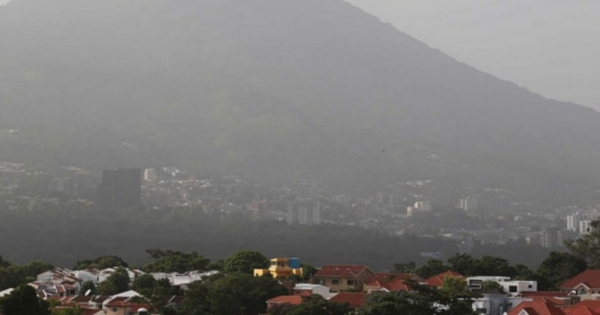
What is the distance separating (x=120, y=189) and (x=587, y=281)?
11038 centimetres

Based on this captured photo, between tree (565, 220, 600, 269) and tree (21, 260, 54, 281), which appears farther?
tree (21, 260, 54, 281)

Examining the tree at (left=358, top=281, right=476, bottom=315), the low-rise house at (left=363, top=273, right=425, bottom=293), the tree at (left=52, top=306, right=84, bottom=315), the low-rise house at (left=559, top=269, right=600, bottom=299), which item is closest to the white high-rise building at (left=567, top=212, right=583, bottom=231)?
the low-rise house at (left=363, top=273, right=425, bottom=293)

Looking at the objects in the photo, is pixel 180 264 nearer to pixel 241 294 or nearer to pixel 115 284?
pixel 115 284

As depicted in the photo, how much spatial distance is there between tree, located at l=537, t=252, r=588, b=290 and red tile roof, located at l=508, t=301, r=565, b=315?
74.6 feet

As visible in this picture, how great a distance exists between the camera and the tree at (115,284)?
225 feet

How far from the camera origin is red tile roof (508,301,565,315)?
45.9 meters

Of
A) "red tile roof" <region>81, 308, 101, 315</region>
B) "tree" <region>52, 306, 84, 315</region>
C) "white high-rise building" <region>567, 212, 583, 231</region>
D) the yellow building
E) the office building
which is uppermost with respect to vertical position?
"white high-rise building" <region>567, 212, 583, 231</region>

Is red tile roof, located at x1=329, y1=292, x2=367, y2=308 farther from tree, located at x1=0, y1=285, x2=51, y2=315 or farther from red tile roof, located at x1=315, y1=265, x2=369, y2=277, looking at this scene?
tree, located at x1=0, y1=285, x2=51, y2=315

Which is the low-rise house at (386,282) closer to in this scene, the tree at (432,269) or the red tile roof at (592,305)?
the tree at (432,269)

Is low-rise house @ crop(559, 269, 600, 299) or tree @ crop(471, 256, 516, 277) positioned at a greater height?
tree @ crop(471, 256, 516, 277)

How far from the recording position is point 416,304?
4484 centimetres

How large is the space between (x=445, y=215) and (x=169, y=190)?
38.7 meters

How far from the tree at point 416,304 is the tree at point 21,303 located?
10.7 metres

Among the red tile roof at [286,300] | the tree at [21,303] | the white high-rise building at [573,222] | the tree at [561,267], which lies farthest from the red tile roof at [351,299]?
the white high-rise building at [573,222]
